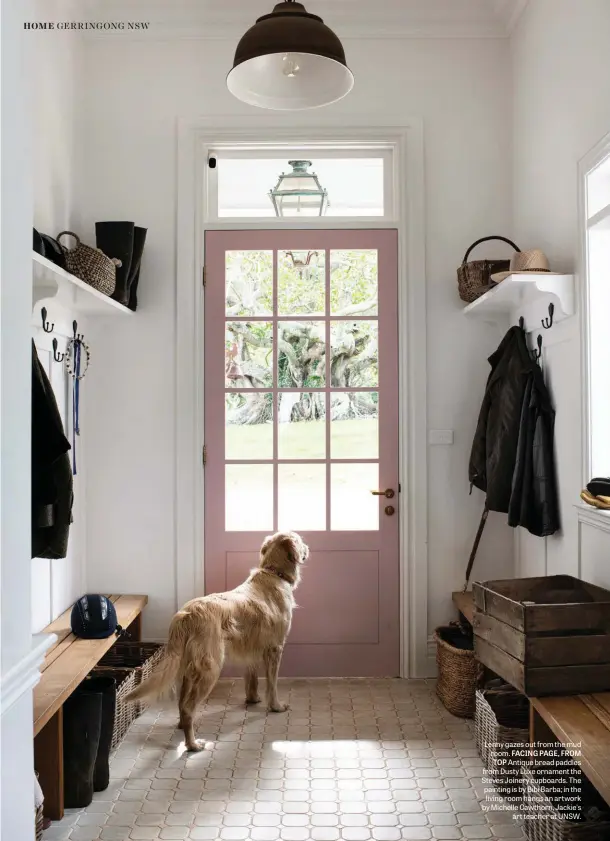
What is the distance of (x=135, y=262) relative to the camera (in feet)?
11.7

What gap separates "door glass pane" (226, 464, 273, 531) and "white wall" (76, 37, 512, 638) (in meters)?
0.31

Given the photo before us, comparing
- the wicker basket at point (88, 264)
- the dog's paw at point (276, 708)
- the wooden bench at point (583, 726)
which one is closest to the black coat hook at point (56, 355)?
the wicker basket at point (88, 264)

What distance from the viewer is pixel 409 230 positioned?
12.1ft

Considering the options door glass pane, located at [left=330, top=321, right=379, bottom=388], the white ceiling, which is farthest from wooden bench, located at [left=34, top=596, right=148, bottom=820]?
the white ceiling

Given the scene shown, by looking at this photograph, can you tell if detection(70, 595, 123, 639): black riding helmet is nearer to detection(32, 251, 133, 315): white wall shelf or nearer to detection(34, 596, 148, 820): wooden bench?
detection(34, 596, 148, 820): wooden bench

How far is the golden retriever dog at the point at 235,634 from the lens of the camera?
113 inches

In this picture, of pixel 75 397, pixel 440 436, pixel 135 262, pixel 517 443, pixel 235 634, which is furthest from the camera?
pixel 440 436

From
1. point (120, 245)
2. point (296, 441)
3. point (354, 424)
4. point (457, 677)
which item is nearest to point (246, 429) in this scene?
point (296, 441)

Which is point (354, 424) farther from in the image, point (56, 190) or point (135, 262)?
point (56, 190)

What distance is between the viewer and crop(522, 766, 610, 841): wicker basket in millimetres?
1937

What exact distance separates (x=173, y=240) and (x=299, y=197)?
686 millimetres

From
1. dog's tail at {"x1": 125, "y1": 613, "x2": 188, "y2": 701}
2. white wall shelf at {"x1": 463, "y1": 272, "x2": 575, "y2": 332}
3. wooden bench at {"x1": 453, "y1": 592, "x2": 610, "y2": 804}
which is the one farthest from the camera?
white wall shelf at {"x1": 463, "y1": 272, "x2": 575, "y2": 332}

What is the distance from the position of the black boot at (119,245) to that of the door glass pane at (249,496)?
3.39 feet

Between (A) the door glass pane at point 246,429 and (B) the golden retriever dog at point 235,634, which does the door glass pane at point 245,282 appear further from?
(B) the golden retriever dog at point 235,634
